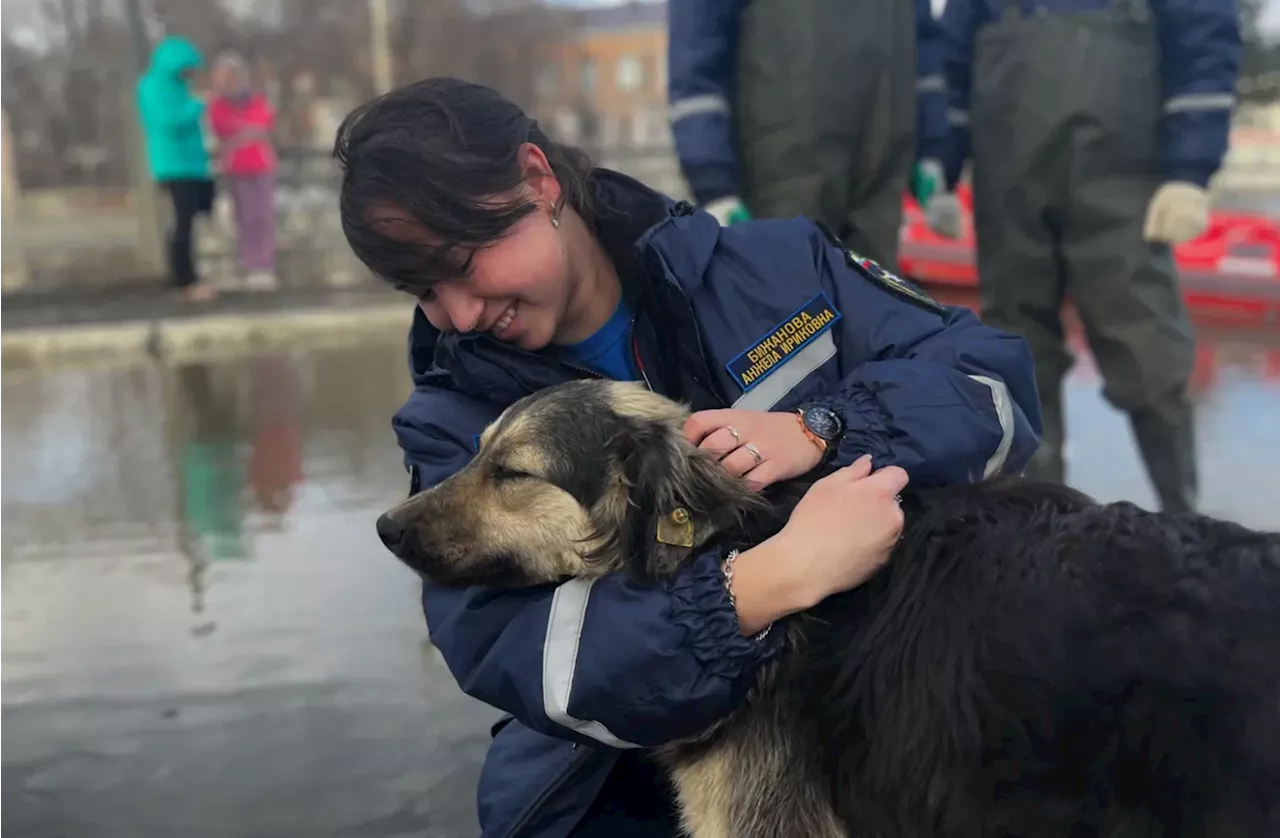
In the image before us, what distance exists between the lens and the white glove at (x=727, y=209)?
3580mm

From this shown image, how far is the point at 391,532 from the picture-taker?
2.19 metres

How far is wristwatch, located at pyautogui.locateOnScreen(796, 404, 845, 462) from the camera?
82.7 inches

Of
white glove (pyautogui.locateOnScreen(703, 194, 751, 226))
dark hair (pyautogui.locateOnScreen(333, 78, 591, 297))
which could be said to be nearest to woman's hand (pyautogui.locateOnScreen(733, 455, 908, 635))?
Answer: dark hair (pyautogui.locateOnScreen(333, 78, 591, 297))

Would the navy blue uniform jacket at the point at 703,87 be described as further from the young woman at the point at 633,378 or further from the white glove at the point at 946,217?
the white glove at the point at 946,217

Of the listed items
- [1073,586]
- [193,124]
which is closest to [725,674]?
[1073,586]

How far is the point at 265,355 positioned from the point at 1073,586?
8.07m

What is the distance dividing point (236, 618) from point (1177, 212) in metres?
3.39

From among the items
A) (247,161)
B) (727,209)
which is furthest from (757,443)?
(247,161)

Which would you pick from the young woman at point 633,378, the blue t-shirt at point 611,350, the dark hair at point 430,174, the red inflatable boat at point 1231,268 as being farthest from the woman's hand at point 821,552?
the red inflatable boat at point 1231,268

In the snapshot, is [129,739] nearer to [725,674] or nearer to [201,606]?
[201,606]

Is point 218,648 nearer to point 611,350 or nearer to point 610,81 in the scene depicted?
point 611,350

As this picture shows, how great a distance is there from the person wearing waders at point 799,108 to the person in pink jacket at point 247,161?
8.92 meters

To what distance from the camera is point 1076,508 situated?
192 centimetres

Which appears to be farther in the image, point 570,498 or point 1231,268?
point 1231,268
